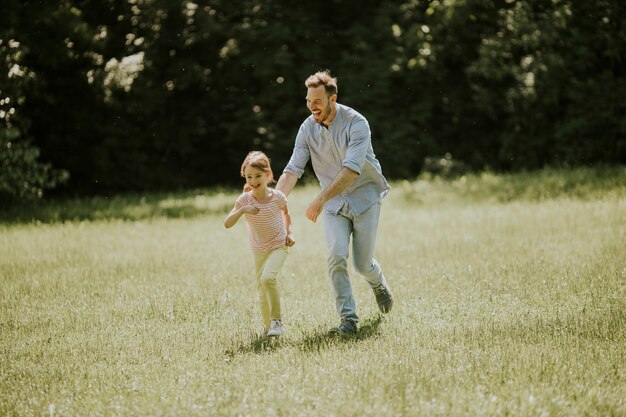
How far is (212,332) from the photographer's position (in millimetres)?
6727

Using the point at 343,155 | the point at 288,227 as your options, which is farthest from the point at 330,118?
the point at 288,227

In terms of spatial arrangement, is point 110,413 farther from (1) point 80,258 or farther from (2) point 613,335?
(1) point 80,258

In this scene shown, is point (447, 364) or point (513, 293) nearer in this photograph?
point (447, 364)

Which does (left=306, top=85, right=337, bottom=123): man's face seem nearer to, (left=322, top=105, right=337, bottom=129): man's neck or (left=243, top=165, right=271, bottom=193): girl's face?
(left=322, top=105, right=337, bottom=129): man's neck

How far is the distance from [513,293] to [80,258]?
21.4 feet

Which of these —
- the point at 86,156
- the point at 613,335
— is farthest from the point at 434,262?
the point at 86,156

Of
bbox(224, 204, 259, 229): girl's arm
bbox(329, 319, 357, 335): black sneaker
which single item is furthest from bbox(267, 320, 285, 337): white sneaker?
bbox(224, 204, 259, 229): girl's arm

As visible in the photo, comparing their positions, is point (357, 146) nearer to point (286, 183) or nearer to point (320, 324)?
point (286, 183)

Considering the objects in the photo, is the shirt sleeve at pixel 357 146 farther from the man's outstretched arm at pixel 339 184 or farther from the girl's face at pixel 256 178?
the girl's face at pixel 256 178

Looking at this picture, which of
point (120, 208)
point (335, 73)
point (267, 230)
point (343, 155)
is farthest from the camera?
point (335, 73)

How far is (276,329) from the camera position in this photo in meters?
6.53

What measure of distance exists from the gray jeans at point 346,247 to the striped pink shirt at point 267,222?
1.54 ft

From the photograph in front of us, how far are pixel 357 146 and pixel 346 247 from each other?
949mm

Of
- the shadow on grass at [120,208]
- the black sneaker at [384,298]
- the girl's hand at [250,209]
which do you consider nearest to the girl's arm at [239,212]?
the girl's hand at [250,209]
